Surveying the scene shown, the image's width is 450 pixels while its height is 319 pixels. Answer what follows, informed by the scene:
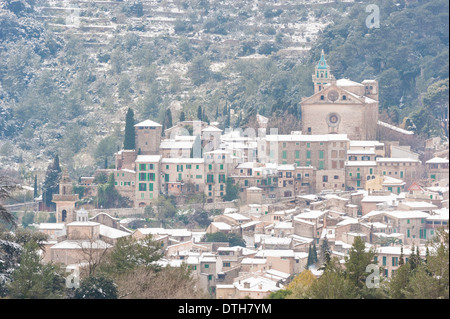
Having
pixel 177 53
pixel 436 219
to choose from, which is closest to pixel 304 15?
pixel 177 53

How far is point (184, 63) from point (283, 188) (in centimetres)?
4151

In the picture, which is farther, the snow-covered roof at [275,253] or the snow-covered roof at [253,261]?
the snow-covered roof at [275,253]

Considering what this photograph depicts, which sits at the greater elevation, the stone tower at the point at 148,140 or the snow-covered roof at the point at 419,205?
the stone tower at the point at 148,140

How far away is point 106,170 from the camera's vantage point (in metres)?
65.9

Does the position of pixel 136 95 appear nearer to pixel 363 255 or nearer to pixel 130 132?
pixel 130 132

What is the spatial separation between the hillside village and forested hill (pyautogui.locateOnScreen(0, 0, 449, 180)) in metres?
3.08

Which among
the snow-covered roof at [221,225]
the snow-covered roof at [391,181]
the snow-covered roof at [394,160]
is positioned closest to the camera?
the snow-covered roof at [221,225]

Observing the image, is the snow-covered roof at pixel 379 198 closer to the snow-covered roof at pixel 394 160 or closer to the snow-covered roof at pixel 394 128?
the snow-covered roof at pixel 394 160

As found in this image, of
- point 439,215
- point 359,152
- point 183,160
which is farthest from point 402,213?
point 183,160

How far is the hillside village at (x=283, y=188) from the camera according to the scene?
184 ft

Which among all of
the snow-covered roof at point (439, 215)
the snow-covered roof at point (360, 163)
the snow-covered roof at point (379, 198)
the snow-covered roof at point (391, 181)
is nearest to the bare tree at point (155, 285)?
the snow-covered roof at point (439, 215)

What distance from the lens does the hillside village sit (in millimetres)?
56188

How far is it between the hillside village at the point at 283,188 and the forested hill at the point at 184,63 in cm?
308

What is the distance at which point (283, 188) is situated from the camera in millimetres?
63625
